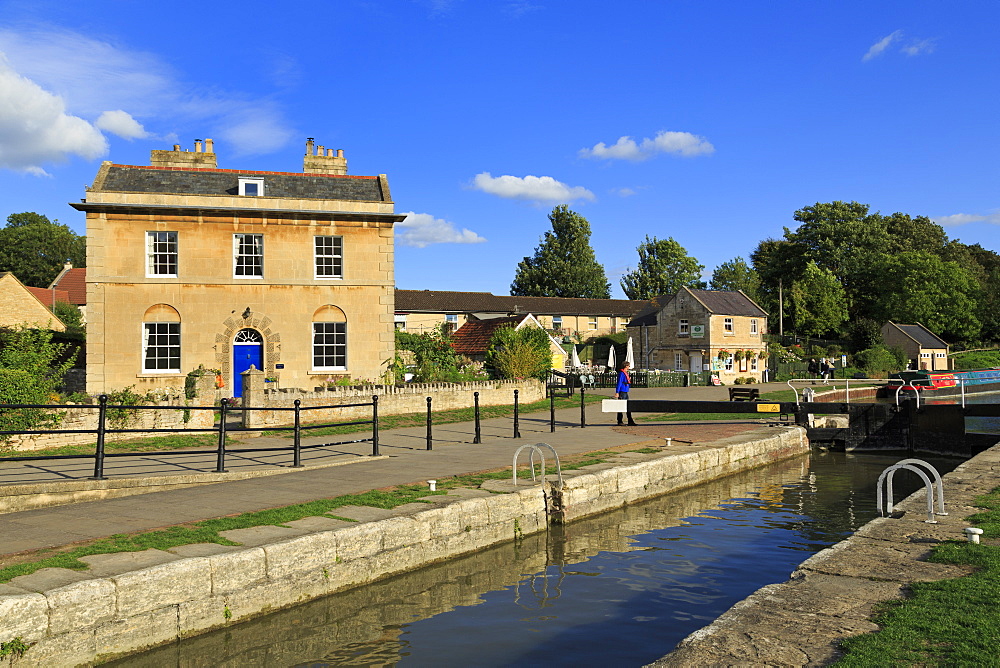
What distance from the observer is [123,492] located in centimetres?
1007

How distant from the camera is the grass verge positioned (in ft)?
14.6

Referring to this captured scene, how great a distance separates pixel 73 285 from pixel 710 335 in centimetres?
4973

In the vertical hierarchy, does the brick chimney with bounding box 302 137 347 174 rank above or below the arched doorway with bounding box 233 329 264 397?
above

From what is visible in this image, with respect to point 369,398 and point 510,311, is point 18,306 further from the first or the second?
point 510,311

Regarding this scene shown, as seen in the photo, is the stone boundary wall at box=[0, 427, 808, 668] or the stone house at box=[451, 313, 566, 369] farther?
the stone house at box=[451, 313, 566, 369]

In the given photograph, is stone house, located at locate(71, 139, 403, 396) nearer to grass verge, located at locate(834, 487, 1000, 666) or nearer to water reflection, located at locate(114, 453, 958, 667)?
water reflection, located at locate(114, 453, 958, 667)

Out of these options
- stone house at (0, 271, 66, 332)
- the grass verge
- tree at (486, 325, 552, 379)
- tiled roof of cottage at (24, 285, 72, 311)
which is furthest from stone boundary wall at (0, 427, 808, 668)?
tiled roof of cottage at (24, 285, 72, 311)

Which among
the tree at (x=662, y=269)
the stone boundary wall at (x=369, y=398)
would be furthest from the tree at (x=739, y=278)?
the stone boundary wall at (x=369, y=398)

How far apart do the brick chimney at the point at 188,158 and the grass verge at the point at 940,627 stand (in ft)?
97.2

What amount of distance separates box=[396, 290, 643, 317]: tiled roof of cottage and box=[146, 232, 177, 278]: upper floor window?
32188 mm

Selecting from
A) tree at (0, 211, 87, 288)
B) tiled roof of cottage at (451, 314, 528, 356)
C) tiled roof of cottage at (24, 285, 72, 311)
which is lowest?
tiled roof of cottage at (451, 314, 528, 356)

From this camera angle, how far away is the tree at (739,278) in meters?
76.3

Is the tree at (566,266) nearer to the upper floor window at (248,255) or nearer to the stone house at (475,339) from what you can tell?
the stone house at (475,339)

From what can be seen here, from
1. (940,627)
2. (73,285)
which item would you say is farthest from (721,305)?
(73,285)
